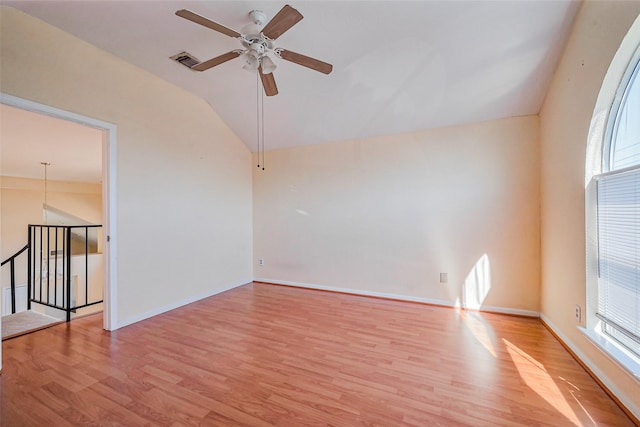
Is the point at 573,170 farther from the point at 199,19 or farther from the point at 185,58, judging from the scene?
the point at 185,58

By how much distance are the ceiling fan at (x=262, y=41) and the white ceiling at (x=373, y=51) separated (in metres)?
0.41

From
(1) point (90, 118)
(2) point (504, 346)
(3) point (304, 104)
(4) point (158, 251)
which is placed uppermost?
(3) point (304, 104)

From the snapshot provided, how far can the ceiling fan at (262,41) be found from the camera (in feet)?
5.24

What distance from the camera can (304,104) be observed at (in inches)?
133

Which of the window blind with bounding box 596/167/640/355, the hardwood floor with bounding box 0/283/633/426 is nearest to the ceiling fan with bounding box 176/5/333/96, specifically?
the window blind with bounding box 596/167/640/355

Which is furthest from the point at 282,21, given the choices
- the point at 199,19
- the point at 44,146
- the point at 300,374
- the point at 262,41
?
the point at 44,146

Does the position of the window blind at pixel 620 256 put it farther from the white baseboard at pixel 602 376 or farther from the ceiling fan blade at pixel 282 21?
the ceiling fan blade at pixel 282 21

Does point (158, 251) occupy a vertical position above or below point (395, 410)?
→ above

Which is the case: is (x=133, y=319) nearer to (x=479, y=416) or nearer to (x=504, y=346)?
(x=479, y=416)

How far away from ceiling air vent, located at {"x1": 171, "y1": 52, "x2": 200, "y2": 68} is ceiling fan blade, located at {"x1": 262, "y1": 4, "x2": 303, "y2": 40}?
4.51 ft

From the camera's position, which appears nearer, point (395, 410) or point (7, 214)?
point (395, 410)

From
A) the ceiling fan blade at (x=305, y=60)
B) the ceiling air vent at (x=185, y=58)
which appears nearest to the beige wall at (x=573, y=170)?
the ceiling fan blade at (x=305, y=60)

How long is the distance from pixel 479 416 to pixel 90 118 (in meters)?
3.98

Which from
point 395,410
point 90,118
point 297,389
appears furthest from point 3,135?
point 395,410
